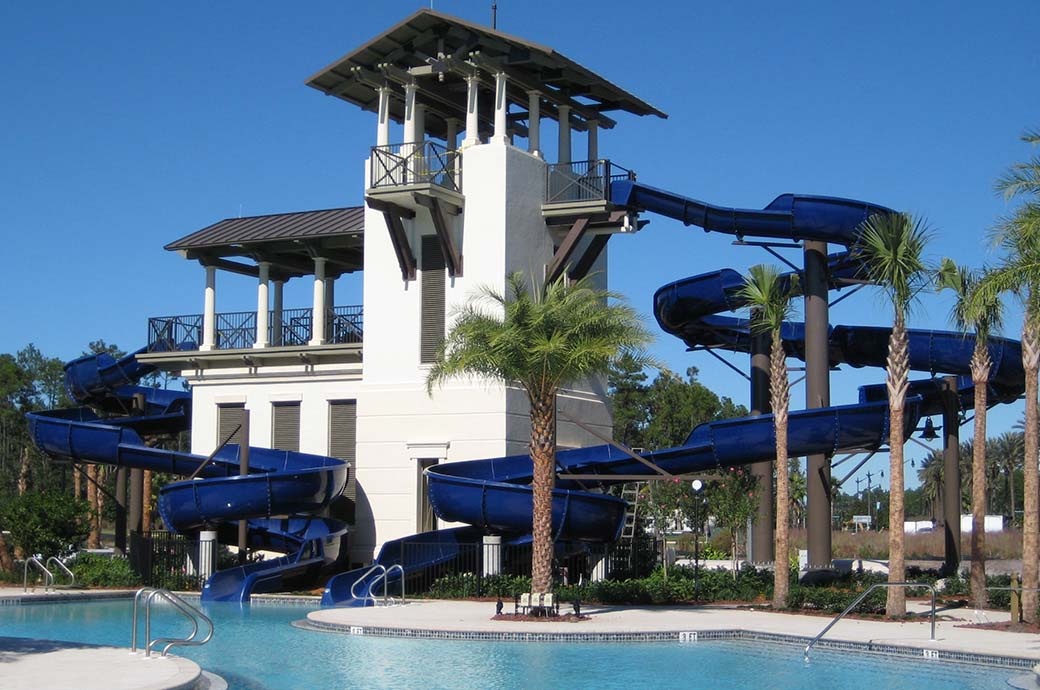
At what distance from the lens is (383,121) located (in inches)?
1421

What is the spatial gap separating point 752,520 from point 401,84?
1469 cm

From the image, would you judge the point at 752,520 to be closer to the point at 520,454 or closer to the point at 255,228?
the point at 520,454

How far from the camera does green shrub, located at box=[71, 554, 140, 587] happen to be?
3347cm

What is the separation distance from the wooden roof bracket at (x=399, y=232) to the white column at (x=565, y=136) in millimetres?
4681

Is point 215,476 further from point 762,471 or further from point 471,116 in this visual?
point 762,471

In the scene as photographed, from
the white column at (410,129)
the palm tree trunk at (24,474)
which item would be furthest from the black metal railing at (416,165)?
the palm tree trunk at (24,474)

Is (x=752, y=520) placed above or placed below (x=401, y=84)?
below

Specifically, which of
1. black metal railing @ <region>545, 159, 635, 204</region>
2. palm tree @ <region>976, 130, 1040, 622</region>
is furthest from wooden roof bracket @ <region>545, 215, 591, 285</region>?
palm tree @ <region>976, 130, 1040, 622</region>

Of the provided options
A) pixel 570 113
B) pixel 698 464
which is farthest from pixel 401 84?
pixel 698 464

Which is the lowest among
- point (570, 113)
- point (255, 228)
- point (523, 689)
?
point (523, 689)

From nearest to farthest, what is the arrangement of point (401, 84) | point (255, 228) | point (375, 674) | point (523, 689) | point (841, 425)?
point (523, 689), point (375, 674), point (841, 425), point (401, 84), point (255, 228)

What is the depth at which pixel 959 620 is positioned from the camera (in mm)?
24219

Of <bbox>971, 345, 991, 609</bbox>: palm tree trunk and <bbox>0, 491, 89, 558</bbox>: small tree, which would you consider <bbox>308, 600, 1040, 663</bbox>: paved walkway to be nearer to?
<bbox>971, 345, 991, 609</bbox>: palm tree trunk

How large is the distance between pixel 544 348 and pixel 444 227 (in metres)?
10.4
